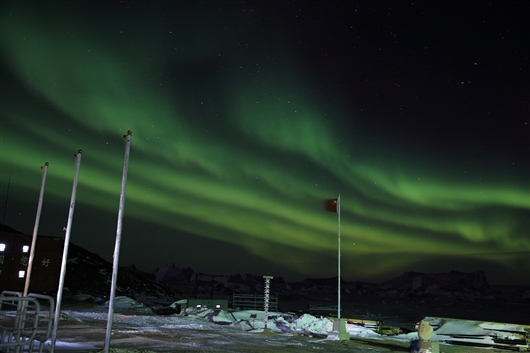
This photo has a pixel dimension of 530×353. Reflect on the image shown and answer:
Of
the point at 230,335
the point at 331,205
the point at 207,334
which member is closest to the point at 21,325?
the point at 207,334

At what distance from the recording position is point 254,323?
32625mm

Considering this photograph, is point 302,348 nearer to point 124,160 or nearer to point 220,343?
point 220,343

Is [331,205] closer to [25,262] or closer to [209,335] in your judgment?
[209,335]

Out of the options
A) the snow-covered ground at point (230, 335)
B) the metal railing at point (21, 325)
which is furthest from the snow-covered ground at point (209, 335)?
the metal railing at point (21, 325)

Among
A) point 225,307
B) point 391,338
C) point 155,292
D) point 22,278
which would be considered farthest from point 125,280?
point 391,338

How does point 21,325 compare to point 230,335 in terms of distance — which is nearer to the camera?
point 21,325

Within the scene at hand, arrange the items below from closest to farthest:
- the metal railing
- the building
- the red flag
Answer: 1. the metal railing
2. the red flag
3. the building

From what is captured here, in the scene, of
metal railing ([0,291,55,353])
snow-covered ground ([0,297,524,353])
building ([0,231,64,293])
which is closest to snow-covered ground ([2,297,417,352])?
snow-covered ground ([0,297,524,353])

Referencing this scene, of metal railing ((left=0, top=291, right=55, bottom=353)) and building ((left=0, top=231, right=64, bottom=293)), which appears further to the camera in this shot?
building ((left=0, top=231, right=64, bottom=293))

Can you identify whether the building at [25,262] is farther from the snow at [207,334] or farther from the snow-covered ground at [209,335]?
the snow at [207,334]

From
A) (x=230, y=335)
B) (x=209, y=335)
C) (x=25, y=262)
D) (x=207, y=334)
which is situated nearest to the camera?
(x=209, y=335)

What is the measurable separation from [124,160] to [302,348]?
1270 cm

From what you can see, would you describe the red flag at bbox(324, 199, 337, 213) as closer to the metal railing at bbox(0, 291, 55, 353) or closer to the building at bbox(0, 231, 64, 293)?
the metal railing at bbox(0, 291, 55, 353)

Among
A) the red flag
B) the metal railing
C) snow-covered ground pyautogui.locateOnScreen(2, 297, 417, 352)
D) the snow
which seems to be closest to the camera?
the metal railing
